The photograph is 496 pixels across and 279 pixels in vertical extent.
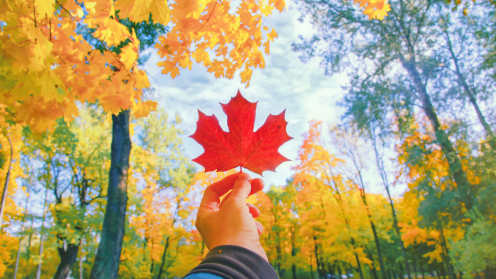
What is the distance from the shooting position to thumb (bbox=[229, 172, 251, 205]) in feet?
3.85

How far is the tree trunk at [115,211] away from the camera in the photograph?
432 centimetres

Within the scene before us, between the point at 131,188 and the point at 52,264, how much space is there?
14.9 metres

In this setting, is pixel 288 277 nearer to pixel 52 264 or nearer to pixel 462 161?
pixel 52 264

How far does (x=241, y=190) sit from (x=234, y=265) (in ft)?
1.34

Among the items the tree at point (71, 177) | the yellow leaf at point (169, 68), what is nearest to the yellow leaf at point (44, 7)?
the yellow leaf at point (169, 68)

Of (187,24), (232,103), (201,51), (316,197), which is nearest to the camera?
(232,103)

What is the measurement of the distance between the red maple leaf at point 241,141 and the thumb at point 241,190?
3.8 inches

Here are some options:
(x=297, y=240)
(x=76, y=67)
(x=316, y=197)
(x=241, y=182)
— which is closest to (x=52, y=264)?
(x=297, y=240)

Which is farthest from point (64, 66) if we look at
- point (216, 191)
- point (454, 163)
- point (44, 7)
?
point (454, 163)

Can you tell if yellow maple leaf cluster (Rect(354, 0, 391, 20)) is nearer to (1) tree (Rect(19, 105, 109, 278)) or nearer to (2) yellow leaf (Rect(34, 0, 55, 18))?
(2) yellow leaf (Rect(34, 0, 55, 18))

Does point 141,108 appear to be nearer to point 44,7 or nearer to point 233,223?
point 44,7

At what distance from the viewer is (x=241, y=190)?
1.23m

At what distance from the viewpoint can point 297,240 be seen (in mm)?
20984

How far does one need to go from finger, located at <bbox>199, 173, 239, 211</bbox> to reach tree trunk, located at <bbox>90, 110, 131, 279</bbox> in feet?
13.4
